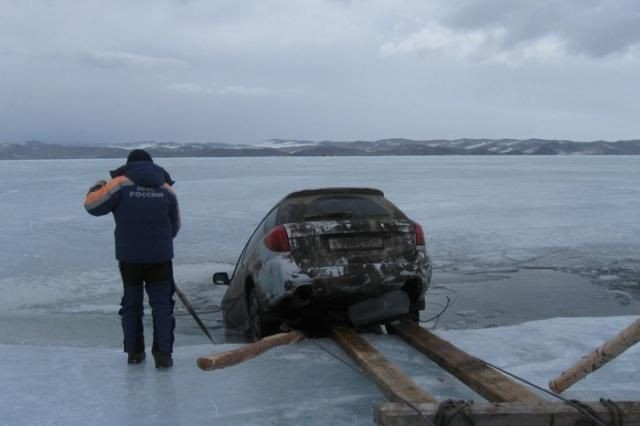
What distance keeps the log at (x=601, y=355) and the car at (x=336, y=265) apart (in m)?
1.95

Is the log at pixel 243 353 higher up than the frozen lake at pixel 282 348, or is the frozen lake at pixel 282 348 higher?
the log at pixel 243 353

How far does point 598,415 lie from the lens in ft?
10.3

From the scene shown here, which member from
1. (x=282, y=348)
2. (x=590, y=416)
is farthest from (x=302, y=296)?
(x=590, y=416)

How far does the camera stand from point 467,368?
15.0 feet

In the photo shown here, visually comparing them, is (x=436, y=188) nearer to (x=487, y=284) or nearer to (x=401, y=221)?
(x=487, y=284)

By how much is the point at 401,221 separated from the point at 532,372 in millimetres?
1869

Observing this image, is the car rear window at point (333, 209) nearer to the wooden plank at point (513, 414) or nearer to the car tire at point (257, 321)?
the car tire at point (257, 321)

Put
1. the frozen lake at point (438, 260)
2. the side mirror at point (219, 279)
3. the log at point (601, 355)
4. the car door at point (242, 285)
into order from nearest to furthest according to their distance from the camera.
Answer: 1. the log at point (601, 355)
2. the car door at point (242, 285)
3. the side mirror at point (219, 279)
4. the frozen lake at point (438, 260)

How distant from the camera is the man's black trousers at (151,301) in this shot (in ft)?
16.9

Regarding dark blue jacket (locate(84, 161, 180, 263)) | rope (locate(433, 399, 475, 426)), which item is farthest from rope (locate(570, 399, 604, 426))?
dark blue jacket (locate(84, 161, 180, 263))

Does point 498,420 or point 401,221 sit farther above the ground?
point 401,221

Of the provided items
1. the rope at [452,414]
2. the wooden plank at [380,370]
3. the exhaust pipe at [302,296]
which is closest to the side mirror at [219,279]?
the exhaust pipe at [302,296]

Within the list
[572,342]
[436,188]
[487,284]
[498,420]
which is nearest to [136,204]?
[498,420]

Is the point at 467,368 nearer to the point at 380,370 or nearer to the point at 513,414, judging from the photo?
the point at 380,370
